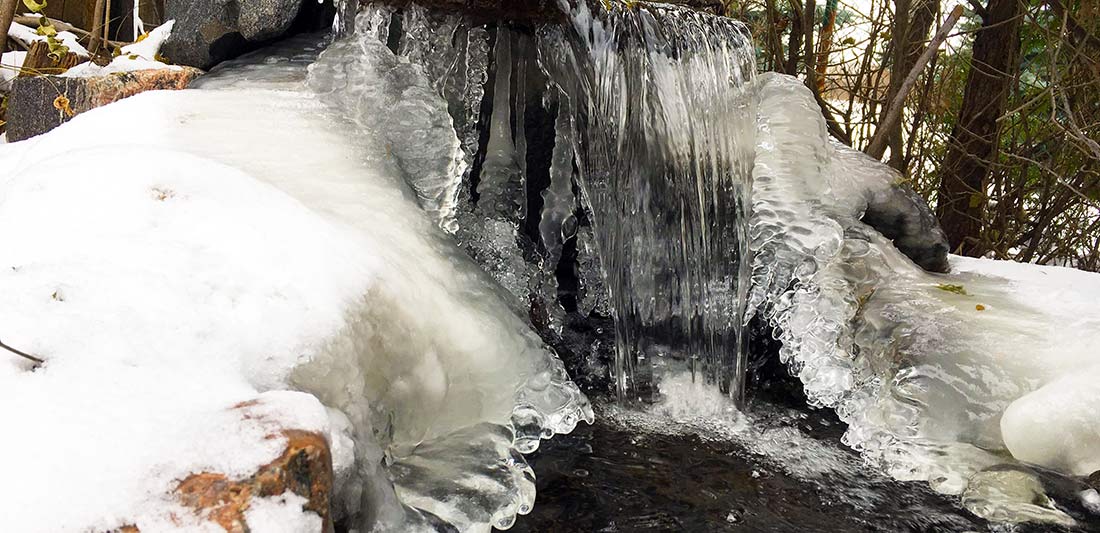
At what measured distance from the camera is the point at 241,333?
1.55 meters

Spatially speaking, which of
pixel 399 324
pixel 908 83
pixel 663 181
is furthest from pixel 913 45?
pixel 399 324

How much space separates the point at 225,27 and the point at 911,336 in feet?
9.53

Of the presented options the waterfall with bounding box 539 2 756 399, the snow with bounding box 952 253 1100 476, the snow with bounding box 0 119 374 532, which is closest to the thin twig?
the snow with bounding box 0 119 374 532

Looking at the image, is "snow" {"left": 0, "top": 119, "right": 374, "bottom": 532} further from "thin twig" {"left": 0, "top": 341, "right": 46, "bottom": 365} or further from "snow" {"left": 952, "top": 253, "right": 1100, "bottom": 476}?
"snow" {"left": 952, "top": 253, "right": 1100, "bottom": 476}

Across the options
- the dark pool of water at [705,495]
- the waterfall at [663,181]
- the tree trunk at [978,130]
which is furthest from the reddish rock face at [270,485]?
the tree trunk at [978,130]

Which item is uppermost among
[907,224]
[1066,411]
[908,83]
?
[908,83]

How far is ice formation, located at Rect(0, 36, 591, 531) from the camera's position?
1241 mm

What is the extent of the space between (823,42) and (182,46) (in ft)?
14.7

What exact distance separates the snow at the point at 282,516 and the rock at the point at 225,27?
270 cm

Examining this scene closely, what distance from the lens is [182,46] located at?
11.8 feet

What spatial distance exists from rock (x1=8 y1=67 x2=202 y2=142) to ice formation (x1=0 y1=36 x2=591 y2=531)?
0.71m

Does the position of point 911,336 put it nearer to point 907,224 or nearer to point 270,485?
point 907,224

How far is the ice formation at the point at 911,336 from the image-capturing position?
247 centimetres

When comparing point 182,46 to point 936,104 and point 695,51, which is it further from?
point 936,104
